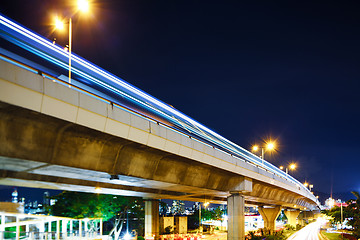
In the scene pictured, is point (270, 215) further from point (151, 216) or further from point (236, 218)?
point (236, 218)

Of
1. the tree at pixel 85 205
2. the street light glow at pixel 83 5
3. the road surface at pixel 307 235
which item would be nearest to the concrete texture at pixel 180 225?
the tree at pixel 85 205

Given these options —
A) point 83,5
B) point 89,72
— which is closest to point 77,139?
point 83,5

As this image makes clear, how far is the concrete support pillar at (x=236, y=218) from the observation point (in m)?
27.7

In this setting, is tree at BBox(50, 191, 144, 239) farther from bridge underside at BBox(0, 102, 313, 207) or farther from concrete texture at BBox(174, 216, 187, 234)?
bridge underside at BBox(0, 102, 313, 207)

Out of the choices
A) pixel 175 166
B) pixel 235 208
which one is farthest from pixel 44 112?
pixel 235 208

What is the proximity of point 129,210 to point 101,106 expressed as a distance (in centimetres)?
4515

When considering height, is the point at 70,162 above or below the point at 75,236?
above

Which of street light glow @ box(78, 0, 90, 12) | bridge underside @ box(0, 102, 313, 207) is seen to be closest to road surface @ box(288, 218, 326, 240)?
bridge underside @ box(0, 102, 313, 207)

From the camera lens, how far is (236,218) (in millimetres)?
28047

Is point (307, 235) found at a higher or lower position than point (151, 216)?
lower

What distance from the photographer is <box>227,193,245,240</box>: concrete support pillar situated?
2767 cm

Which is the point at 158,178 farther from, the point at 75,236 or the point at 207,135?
the point at 207,135

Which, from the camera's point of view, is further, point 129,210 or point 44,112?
point 129,210

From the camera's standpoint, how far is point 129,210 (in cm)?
5509
